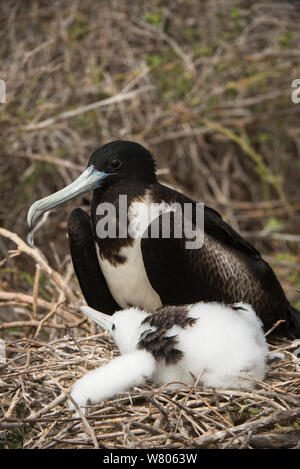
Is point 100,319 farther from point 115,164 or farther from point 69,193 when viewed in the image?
point 115,164

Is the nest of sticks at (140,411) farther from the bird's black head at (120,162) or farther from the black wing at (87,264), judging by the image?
the bird's black head at (120,162)

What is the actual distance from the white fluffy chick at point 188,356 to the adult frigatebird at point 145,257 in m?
0.24

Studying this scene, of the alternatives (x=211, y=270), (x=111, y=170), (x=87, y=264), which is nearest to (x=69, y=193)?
(x=111, y=170)

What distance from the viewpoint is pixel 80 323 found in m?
3.08

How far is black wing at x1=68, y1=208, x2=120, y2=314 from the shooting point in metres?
2.96

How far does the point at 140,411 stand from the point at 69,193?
943 millimetres

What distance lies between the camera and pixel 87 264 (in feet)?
9.82

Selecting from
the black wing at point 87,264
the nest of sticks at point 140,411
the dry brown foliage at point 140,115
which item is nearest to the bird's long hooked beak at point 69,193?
the black wing at point 87,264

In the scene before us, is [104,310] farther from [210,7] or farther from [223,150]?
[210,7]

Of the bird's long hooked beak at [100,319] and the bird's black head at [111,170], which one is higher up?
the bird's black head at [111,170]

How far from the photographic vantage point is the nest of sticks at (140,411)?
2172 millimetres

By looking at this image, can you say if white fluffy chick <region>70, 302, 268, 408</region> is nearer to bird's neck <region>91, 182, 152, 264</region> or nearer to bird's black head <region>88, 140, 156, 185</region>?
bird's neck <region>91, 182, 152, 264</region>

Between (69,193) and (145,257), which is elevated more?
(69,193)
